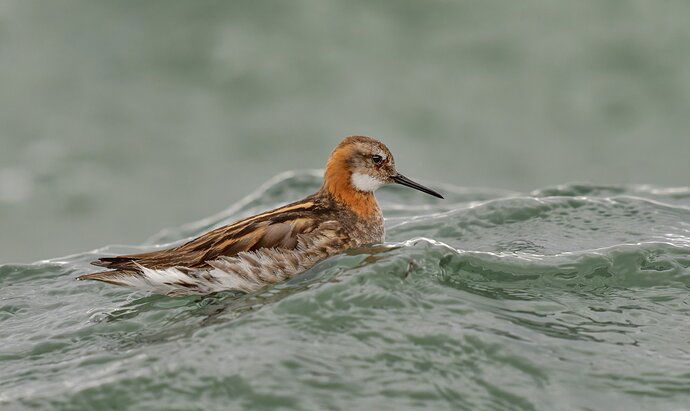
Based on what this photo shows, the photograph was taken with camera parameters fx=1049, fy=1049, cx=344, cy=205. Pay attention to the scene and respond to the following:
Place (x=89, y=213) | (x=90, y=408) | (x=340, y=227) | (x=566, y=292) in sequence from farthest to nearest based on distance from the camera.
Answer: (x=89, y=213), (x=340, y=227), (x=566, y=292), (x=90, y=408)

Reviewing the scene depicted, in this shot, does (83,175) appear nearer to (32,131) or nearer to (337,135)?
(32,131)

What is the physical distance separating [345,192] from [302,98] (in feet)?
21.3

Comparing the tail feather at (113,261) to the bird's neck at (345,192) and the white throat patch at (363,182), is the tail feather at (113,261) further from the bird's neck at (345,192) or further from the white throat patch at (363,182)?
the white throat patch at (363,182)

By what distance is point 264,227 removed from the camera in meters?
8.96

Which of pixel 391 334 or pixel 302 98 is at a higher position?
pixel 302 98

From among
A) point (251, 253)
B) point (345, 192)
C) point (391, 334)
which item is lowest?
point (391, 334)

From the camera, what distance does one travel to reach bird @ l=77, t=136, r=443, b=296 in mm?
8625

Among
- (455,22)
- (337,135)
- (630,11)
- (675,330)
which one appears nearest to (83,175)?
(337,135)

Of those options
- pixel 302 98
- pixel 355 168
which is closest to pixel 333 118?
pixel 302 98

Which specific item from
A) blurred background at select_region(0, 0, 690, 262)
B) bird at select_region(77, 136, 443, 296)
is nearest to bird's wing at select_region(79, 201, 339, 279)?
bird at select_region(77, 136, 443, 296)

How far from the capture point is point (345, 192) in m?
9.79

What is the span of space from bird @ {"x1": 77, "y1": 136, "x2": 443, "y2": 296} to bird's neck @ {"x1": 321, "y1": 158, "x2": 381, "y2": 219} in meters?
0.06

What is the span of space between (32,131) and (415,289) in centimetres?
983

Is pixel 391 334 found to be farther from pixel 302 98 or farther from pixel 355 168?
pixel 302 98
